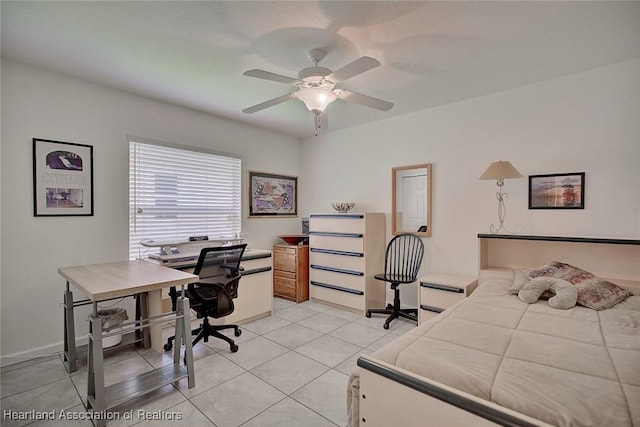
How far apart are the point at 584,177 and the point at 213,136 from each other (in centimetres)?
410

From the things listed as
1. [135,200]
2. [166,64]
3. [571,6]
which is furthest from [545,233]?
[135,200]

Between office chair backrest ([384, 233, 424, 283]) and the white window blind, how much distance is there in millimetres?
2164

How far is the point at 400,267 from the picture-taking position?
394 cm

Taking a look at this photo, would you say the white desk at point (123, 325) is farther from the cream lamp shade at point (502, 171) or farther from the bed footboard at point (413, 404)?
the cream lamp shade at point (502, 171)

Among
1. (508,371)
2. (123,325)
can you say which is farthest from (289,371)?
(508,371)

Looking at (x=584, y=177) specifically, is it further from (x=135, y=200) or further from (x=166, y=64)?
(x=135, y=200)

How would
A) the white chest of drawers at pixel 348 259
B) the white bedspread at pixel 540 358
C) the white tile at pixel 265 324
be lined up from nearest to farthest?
the white bedspread at pixel 540 358
the white tile at pixel 265 324
the white chest of drawers at pixel 348 259

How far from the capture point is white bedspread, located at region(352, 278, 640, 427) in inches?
39.6

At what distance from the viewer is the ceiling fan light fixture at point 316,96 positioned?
7.44ft

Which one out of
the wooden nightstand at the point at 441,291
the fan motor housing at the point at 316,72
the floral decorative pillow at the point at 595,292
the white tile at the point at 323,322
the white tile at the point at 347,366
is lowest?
the white tile at the point at 323,322

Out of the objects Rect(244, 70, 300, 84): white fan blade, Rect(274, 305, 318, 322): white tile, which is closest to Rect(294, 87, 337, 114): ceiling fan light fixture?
Rect(244, 70, 300, 84): white fan blade

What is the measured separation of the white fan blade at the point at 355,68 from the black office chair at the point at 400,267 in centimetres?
231

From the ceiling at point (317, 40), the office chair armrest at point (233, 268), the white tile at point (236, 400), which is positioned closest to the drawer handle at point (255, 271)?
the office chair armrest at point (233, 268)

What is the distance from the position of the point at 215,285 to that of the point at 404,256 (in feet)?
7.95
